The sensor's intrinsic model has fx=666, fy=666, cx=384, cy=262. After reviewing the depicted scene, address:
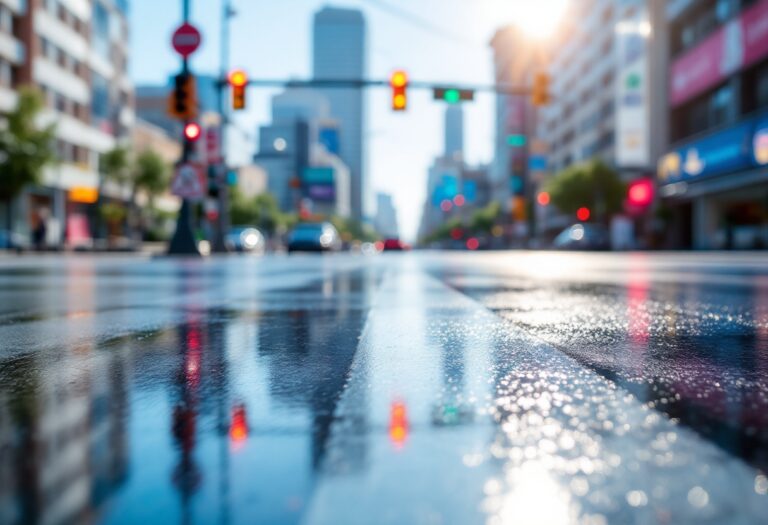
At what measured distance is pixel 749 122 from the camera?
3103 cm

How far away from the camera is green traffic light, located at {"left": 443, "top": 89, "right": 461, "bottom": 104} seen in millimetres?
20516

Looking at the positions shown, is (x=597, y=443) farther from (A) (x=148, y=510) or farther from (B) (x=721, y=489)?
(A) (x=148, y=510)

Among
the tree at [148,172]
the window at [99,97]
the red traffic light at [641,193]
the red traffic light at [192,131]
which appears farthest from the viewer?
the window at [99,97]

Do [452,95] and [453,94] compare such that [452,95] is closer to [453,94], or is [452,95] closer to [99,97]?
[453,94]

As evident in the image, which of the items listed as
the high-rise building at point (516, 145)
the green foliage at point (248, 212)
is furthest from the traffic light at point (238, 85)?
the high-rise building at point (516, 145)

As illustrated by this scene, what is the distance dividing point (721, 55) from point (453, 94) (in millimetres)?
20867

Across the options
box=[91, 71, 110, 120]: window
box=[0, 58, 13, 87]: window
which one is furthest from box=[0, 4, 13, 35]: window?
box=[91, 71, 110, 120]: window

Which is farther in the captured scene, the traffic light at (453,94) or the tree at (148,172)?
the tree at (148,172)

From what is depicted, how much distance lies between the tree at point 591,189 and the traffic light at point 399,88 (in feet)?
106

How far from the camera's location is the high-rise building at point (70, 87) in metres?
40.1

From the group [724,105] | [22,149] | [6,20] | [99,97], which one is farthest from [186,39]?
[99,97]

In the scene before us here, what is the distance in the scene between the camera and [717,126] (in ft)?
118

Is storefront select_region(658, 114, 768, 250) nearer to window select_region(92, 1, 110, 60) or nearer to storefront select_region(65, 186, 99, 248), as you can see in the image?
storefront select_region(65, 186, 99, 248)

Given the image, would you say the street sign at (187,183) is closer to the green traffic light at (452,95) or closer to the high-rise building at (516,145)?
the green traffic light at (452,95)
